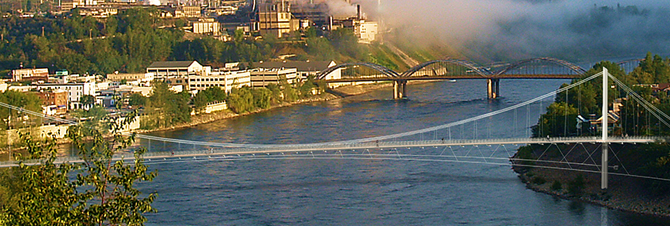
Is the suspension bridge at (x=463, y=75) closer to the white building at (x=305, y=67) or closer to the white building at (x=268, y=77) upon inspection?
the white building at (x=305, y=67)

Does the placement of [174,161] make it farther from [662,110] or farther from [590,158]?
[662,110]

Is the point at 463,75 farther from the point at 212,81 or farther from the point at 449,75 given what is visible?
the point at 212,81

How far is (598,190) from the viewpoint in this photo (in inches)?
411

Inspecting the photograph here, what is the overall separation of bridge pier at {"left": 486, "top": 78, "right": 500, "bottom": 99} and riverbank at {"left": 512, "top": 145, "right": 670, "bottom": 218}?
11418 mm

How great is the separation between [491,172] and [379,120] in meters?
6.38

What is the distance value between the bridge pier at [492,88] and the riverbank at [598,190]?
37.5 feet

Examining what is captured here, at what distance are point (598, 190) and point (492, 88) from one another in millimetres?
12952

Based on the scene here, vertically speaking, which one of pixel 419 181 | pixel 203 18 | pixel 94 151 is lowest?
pixel 419 181

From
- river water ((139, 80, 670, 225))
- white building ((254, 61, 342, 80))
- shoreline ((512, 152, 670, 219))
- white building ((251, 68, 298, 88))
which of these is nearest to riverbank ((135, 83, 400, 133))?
white building ((254, 61, 342, 80))

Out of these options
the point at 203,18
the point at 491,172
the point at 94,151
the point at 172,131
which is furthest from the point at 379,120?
the point at 203,18

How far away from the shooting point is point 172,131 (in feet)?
56.1

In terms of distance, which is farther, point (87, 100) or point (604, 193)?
point (87, 100)

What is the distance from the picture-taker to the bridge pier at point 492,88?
22844mm

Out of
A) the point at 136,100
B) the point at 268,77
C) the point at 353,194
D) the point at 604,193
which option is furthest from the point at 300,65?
the point at 604,193
